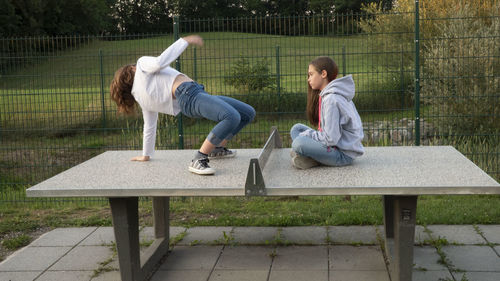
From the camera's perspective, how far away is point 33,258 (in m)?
5.34

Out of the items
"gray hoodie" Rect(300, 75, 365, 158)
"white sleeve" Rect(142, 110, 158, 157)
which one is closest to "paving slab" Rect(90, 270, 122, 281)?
"white sleeve" Rect(142, 110, 158, 157)

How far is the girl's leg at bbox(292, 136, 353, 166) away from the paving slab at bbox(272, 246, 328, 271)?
925mm

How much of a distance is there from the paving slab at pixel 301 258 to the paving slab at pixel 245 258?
85 mm

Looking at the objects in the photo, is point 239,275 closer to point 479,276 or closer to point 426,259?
point 426,259

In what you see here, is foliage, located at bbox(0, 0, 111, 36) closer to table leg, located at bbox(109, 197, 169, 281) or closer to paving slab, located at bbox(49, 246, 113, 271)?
paving slab, located at bbox(49, 246, 113, 271)

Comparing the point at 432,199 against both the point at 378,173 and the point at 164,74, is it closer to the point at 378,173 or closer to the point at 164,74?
the point at 378,173

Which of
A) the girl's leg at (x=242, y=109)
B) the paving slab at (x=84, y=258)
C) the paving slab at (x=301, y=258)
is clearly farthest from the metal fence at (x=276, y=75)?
the paving slab at (x=301, y=258)

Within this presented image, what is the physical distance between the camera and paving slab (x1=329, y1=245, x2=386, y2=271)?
479 centimetres

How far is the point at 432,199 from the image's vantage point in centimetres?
709

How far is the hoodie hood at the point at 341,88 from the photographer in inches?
176

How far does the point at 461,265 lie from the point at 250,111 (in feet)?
7.02

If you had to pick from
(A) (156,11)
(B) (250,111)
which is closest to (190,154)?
(B) (250,111)

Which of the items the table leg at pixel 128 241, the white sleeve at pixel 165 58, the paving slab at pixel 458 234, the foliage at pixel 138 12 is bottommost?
the paving slab at pixel 458 234

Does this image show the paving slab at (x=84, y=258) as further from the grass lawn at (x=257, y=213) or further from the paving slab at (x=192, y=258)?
the grass lawn at (x=257, y=213)
